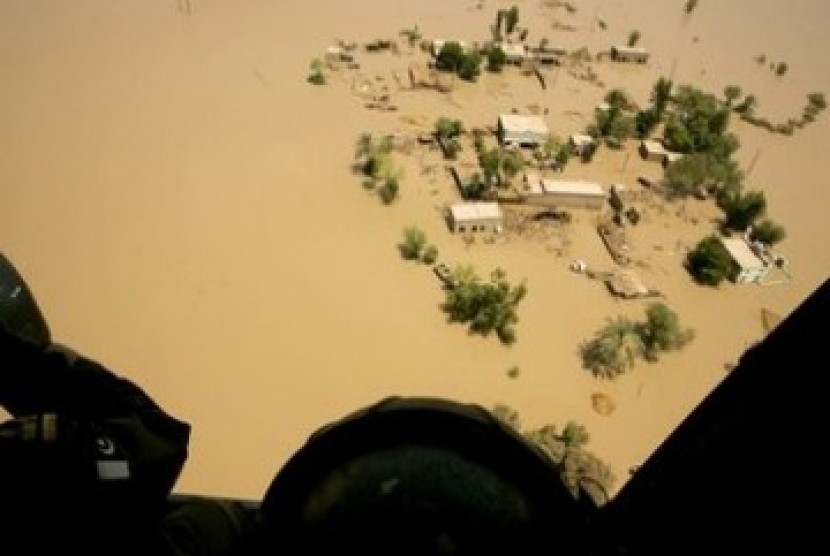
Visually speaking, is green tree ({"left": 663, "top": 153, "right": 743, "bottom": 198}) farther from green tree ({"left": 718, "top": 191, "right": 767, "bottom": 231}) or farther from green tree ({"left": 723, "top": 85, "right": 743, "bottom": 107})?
green tree ({"left": 723, "top": 85, "right": 743, "bottom": 107})

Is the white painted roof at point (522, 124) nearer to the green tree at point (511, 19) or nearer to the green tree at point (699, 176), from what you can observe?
the green tree at point (699, 176)

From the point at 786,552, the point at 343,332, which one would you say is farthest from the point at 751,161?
the point at 786,552

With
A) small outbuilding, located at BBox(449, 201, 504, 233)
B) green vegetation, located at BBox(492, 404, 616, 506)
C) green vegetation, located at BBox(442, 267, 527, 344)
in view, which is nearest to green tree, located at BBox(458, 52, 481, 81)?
small outbuilding, located at BBox(449, 201, 504, 233)

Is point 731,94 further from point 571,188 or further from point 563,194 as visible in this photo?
point 563,194

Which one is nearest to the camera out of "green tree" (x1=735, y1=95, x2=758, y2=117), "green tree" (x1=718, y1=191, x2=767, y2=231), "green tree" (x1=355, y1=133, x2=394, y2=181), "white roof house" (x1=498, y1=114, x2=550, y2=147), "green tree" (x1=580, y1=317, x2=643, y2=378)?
"green tree" (x1=580, y1=317, x2=643, y2=378)

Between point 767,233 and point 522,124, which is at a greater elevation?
point 522,124

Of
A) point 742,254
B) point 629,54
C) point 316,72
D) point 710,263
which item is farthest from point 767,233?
point 316,72
